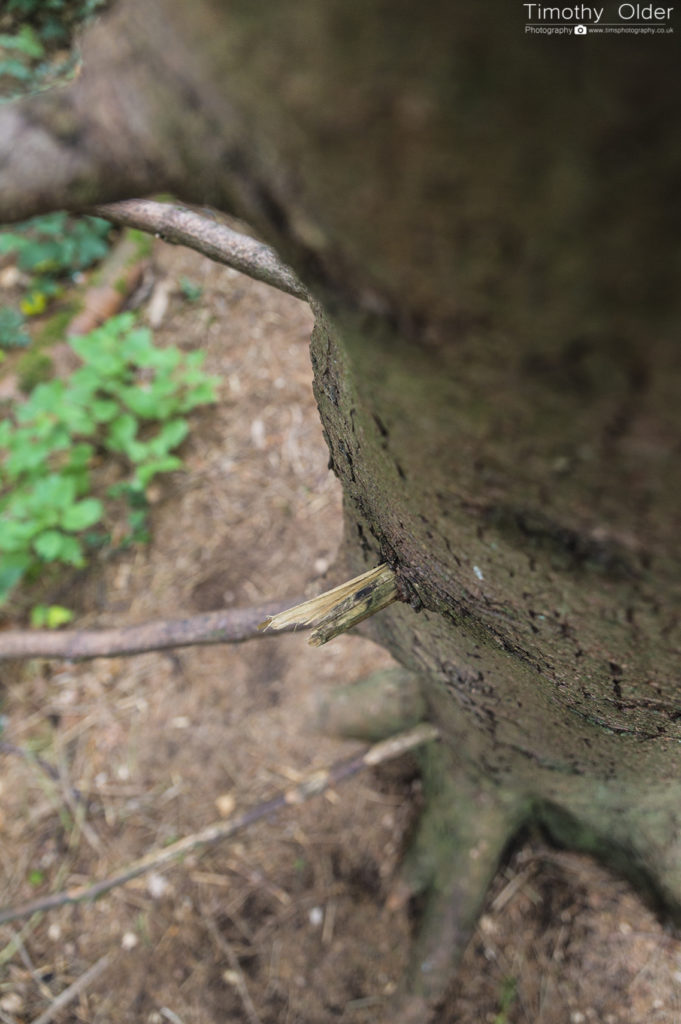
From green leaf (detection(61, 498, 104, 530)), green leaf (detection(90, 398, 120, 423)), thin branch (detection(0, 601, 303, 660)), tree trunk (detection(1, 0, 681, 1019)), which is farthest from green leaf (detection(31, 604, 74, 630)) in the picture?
tree trunk (detection(1, 0, 681, 1019))

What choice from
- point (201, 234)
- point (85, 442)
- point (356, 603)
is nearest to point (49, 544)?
point (85, 442)

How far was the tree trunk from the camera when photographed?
219 millimetres

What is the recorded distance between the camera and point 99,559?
2551 millimetres

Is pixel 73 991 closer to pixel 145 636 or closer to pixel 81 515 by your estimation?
pixel 145 636

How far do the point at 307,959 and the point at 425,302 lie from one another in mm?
2057

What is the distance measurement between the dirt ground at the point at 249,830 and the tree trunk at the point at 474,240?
0.79 m

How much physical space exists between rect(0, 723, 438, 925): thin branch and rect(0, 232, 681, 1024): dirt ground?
23 cm

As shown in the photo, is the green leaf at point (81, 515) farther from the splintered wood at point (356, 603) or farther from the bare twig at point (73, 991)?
the splintered wood at point (356, 603)

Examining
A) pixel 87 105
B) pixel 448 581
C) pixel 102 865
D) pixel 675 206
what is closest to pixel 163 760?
pixel 102 865

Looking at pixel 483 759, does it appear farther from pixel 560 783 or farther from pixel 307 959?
pixel 307 959

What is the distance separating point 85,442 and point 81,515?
1.75ft

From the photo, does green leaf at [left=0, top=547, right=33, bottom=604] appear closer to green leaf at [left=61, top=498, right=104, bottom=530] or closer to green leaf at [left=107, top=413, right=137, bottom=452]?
green leaf at [left=61, top=498, right=104, bottom=530]

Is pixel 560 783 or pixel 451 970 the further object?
pixel 451 970

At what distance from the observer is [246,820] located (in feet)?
5.93
